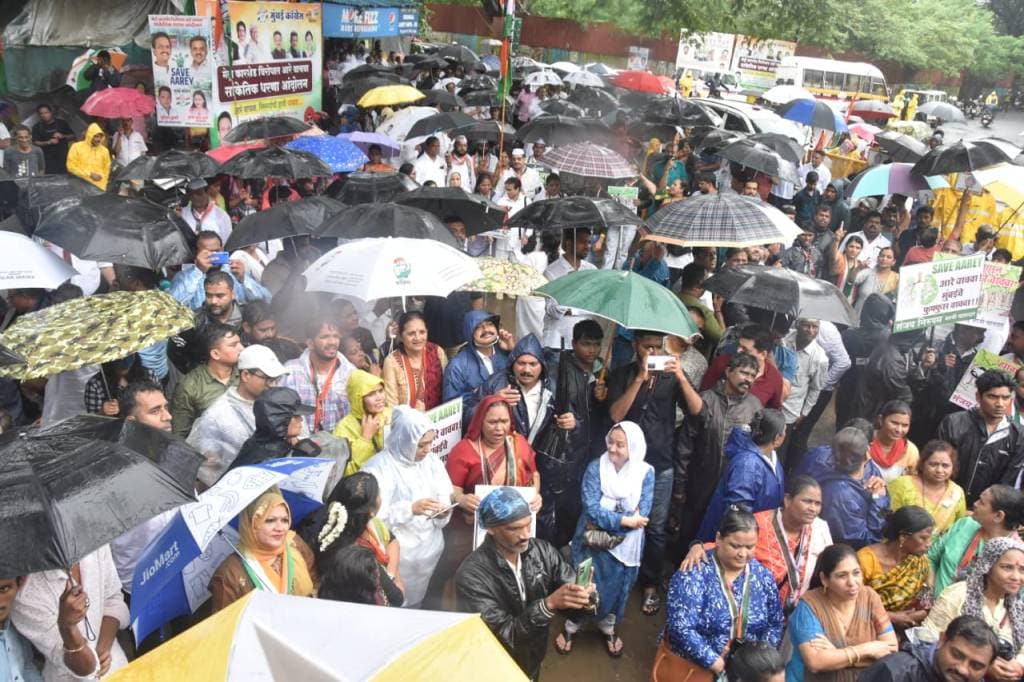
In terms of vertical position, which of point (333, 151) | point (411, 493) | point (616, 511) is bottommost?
point (616, 511)

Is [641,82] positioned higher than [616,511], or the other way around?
[641,82]

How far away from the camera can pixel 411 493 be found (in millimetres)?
4359

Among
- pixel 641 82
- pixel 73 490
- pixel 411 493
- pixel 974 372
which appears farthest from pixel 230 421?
pixel 641 82

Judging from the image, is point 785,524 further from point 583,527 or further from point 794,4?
point 794,4

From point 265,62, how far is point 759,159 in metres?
7.80

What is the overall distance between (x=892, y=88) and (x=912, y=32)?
255cm

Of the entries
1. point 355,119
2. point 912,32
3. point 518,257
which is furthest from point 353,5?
point 912,32

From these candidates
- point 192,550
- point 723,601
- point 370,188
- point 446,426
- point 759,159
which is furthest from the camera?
point 759,159

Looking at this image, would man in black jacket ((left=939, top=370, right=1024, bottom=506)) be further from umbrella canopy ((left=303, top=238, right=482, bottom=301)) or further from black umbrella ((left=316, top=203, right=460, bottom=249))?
black umbrella ((left=316, top=203, right=460, bottom=249))

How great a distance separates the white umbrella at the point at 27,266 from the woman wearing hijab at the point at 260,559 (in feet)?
9.20

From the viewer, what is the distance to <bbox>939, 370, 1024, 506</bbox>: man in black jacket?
5566 millimetres

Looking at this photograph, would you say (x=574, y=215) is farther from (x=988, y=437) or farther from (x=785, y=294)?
(x=988, y=437)

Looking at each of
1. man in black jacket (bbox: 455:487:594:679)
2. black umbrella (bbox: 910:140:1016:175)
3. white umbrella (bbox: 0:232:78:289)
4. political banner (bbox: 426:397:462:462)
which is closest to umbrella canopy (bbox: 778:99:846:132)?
black umbrella (bbox: 910:140:1016:175)

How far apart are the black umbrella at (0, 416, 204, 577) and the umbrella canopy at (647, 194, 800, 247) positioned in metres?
4.66
